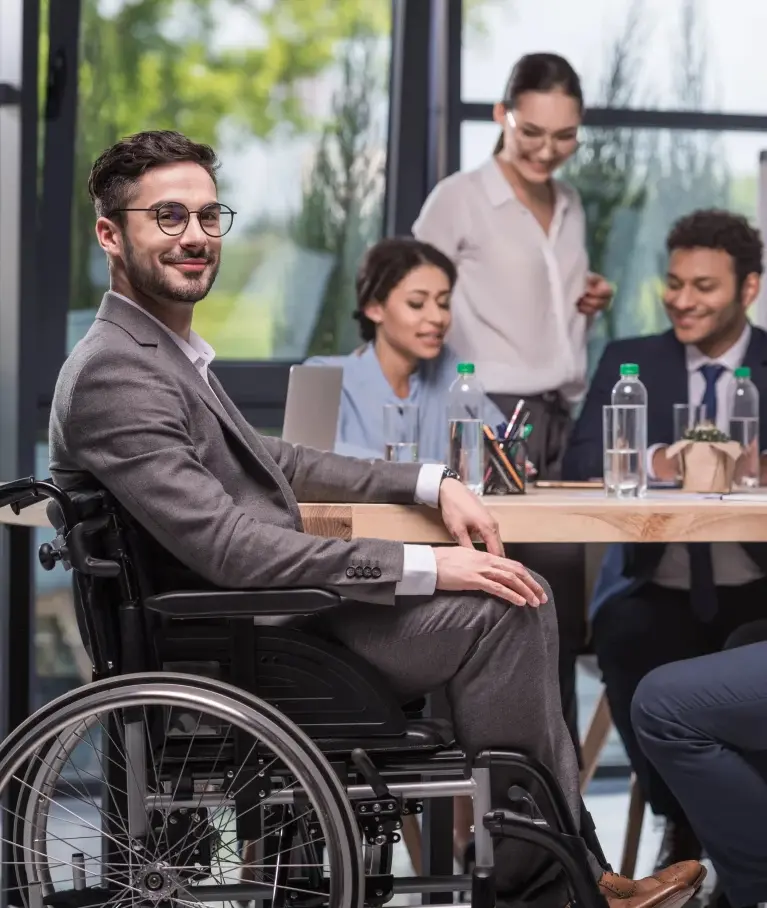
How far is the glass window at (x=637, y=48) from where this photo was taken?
4.33 metres

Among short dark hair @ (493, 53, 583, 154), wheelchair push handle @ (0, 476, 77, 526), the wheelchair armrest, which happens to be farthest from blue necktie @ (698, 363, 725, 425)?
wheelchair push handle @ (0, 476, 77, 526)

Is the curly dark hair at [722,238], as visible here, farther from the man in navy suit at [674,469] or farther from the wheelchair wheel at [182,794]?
the wheelchair wheel at [182,794]

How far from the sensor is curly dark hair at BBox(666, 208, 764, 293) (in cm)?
359

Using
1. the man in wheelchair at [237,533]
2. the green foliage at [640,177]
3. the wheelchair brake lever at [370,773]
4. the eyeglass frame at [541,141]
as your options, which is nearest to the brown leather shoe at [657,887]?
the man in wheelchair at [237,533]

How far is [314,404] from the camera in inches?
109

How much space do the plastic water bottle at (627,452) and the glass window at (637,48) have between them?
181 cm

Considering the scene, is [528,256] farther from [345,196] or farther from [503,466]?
[503,466]

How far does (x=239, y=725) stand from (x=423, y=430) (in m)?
1.90

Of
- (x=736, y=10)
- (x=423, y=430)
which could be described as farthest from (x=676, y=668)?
(x=736, y=10)

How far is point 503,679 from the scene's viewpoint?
1835 mm

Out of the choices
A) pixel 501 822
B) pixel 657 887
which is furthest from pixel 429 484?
pixel 657 887

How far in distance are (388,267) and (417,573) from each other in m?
1.90

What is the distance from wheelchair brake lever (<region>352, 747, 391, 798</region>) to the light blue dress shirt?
155 cm

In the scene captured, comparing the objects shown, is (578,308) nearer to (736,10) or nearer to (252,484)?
(736,10)
